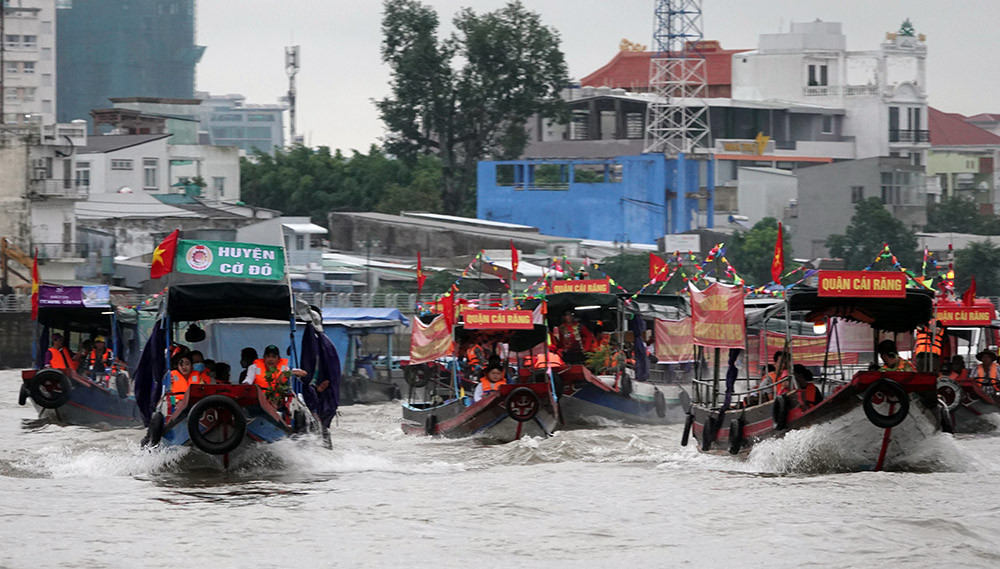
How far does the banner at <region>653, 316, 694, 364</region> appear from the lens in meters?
24.6

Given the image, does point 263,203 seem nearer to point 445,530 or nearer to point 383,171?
point 383,171

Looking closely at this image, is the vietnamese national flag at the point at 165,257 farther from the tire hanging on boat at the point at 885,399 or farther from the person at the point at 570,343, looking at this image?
the person at the point at 570,343

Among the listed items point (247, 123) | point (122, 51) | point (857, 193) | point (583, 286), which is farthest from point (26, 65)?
point (583, 286)

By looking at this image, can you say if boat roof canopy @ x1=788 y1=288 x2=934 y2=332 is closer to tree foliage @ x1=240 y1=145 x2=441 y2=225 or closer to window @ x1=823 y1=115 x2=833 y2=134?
tree foliage @ x1=240 y1=145 x2=441 y2=225

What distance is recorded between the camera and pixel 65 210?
47.7 meters

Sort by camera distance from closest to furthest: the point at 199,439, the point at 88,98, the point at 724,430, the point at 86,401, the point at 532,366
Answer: the point at 199,439 < the point at 724,430 < the point at 532,366 < the point at 86,401 < the point at 88,98

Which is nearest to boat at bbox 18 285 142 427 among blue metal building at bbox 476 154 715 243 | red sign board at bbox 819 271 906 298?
red sign board at bbox 819 271 906 298

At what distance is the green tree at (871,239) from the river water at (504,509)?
32135mm

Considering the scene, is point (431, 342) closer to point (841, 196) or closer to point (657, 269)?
point (657, 269)

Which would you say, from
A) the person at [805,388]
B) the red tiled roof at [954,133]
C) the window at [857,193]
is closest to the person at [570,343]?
the person at [805,388]

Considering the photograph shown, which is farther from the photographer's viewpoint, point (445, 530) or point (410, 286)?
point (410, 286)

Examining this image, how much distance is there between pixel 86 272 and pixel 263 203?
15166 millimetres

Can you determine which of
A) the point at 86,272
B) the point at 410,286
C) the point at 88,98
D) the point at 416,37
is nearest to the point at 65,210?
the point at 86,272

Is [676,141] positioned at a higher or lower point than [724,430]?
higher
